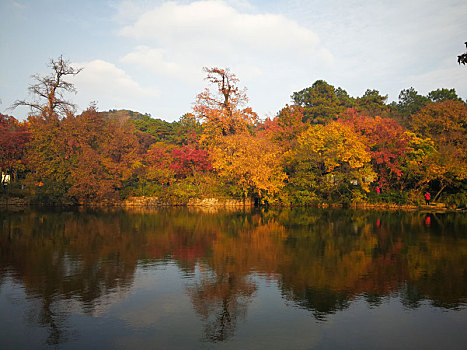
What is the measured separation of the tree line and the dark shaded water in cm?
2006

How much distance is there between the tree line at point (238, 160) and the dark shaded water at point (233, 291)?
20.1m

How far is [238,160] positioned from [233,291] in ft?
92.0

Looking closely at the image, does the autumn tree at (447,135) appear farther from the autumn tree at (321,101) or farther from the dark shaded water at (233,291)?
the autumn tree at (321,101)

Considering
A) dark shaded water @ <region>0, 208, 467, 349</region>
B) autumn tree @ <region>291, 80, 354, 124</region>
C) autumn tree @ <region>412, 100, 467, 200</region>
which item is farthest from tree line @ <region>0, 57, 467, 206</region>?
autumn tree @ <region>291, 80, 354, 124</region>

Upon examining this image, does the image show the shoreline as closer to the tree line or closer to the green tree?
the tree line

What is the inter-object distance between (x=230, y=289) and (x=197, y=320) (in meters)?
2.22

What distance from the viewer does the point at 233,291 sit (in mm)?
9867

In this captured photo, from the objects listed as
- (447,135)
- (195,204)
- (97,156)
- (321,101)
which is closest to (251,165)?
(195,204)

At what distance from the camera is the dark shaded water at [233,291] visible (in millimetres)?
7145

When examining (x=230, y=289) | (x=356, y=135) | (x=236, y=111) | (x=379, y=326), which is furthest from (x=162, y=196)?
(x=379, y=326)

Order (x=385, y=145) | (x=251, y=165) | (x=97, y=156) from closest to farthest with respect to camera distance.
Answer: (x=251, y=165) < (x=385, y=145) < (x=97, y=156)

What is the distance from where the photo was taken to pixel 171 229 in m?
21.7

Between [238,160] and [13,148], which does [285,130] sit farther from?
[13,148]

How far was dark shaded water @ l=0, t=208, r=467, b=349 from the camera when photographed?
23.4 feet
